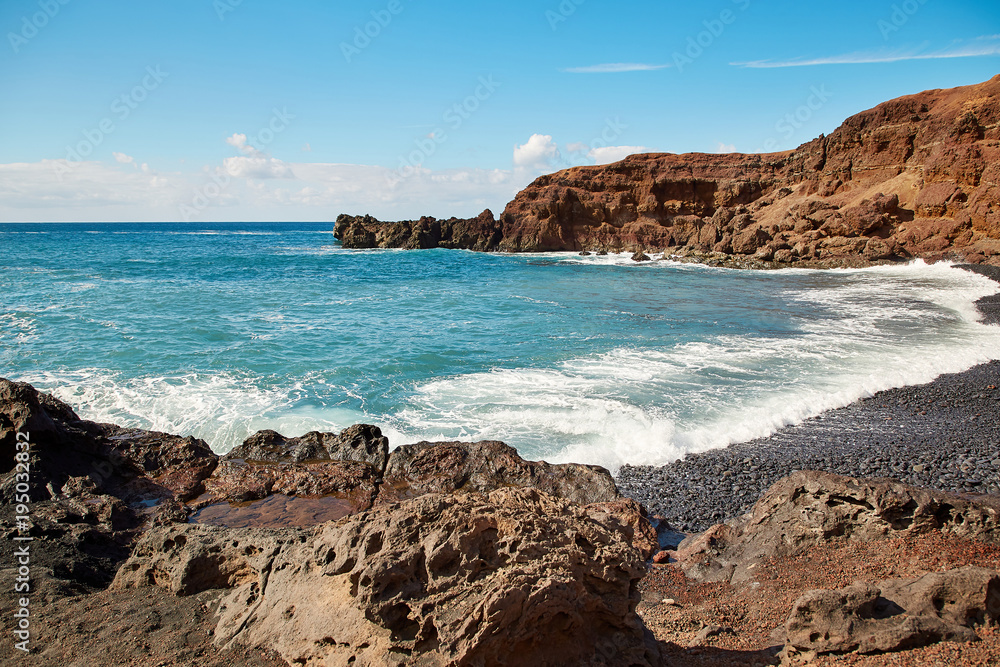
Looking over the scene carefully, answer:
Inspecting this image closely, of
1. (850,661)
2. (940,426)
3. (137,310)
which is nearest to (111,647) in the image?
(850,661)

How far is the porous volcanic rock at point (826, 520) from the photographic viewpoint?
4.57m

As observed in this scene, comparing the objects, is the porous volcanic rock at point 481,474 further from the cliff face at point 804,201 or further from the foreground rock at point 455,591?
the cliff face at point 804,201

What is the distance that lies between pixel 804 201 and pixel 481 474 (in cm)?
5188

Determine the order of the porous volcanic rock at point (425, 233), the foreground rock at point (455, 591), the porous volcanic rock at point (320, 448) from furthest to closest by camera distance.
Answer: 1. the porous volcanic rock at point (425, 233)
2. the porous volcanic rock at point (320, 448)
3. the foreground rock at point (455, 591)

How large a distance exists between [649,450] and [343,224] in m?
79.7

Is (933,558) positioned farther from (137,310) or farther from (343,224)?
(343,224)

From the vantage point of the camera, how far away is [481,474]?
7.35m

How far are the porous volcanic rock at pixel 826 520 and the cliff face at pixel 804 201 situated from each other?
36.0 m

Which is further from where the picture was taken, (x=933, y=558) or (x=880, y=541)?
(x=880, y=541)

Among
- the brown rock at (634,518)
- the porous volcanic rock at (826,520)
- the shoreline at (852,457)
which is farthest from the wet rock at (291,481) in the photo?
the porous volcanic rock at (826,520)

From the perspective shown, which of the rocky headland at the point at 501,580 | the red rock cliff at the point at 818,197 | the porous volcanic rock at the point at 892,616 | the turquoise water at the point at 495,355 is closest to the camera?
the rocky headland at the point at 501,580

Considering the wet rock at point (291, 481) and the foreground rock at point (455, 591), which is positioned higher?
the foreground rock at point (455, 591)

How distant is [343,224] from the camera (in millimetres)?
81250

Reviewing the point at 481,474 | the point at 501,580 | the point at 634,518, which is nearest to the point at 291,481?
the point at 481,474
